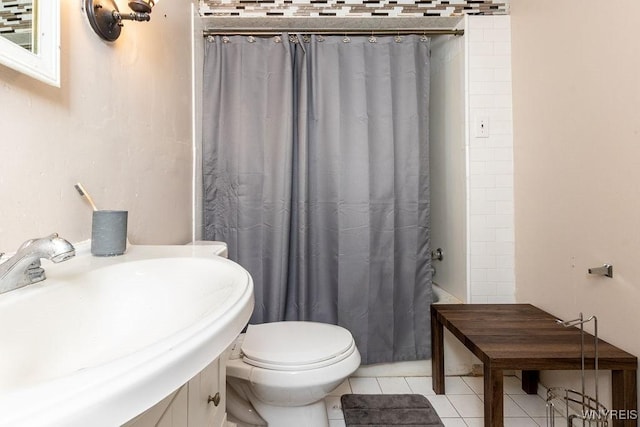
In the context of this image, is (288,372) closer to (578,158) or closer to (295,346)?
(295,346)

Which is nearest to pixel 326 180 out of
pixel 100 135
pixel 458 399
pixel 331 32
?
pixel 331 32

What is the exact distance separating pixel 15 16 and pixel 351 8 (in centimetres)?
161

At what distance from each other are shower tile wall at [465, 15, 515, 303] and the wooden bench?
11.6 inches

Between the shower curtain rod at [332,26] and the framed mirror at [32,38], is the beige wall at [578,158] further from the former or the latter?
the framed mirror at [32,38]

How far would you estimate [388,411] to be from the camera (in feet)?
5.04

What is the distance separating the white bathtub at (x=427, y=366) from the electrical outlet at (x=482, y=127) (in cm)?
109

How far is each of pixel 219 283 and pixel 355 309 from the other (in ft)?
4.24

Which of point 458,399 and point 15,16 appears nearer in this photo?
point 15,16

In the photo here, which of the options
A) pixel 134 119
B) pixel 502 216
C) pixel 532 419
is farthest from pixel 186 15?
pixel 532 419

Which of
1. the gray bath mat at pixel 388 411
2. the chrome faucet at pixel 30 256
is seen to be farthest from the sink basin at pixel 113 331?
the gray bath mat at pixel 388 411

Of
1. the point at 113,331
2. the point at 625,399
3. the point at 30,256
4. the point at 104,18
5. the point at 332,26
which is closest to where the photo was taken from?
the point at 30,256

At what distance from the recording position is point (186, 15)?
5.43 ft

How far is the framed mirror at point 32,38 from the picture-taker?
2.03 ft

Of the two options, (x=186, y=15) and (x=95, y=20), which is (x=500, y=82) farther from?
(x=95, y=20)
